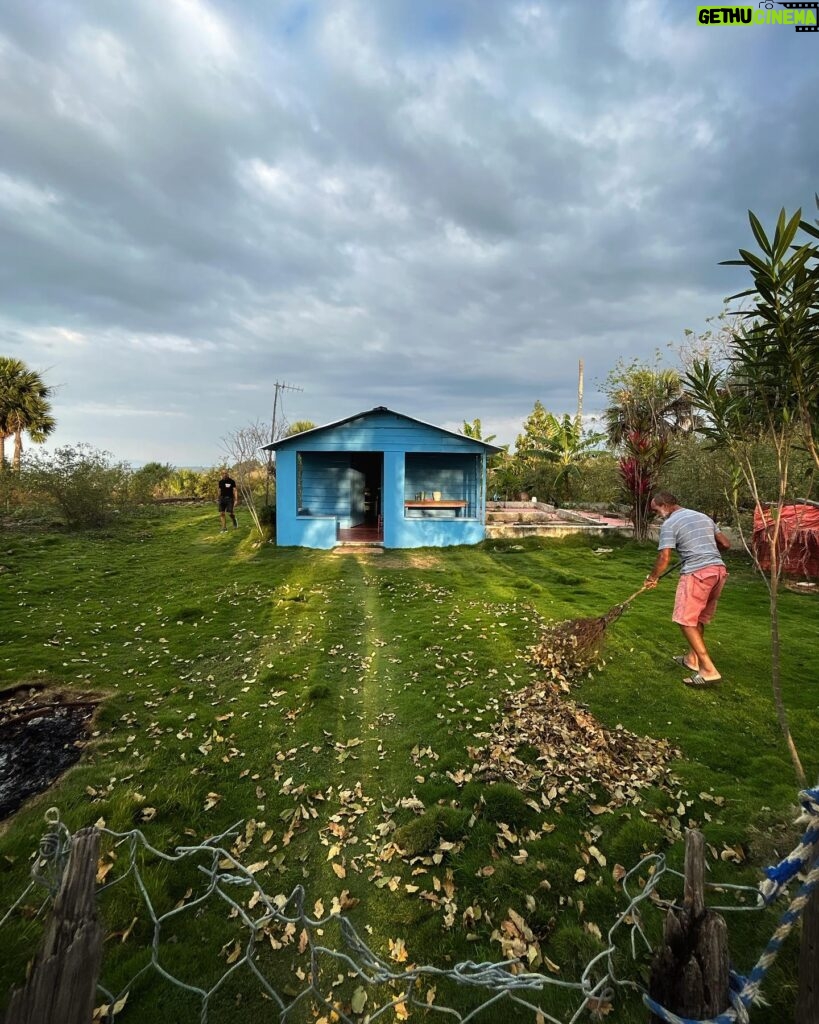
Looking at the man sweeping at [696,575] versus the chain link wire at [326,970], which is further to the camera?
the man sweeping at [696,575]

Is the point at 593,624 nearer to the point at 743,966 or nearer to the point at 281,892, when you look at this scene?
the point at 743,966

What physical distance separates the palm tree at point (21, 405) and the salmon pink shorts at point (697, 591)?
99.7 ft

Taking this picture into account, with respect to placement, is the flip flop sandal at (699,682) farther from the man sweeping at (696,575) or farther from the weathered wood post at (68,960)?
the weathered wood post at (68,960)

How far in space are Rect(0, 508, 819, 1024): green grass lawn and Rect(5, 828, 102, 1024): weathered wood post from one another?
1707 millimetres

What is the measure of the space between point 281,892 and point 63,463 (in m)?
18.3

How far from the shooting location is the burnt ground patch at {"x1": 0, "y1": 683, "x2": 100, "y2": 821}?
4113mm

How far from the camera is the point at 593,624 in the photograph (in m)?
6.41

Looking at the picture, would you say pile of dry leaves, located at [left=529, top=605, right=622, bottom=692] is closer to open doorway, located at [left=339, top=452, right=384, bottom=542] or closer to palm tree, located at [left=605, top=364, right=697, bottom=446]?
open doorway, located at [left=339, top=452, right=384, bottom=542]

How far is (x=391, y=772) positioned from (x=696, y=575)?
3943mm

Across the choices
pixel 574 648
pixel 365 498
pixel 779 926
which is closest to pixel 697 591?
pixel 574 648

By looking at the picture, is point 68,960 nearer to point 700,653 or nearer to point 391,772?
point 391,772

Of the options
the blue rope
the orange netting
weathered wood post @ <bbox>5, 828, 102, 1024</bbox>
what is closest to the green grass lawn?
the blue rope

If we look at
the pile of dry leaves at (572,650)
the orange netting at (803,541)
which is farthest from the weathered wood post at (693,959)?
→ the orange netting at (803,541)

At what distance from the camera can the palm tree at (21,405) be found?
25.4 m
